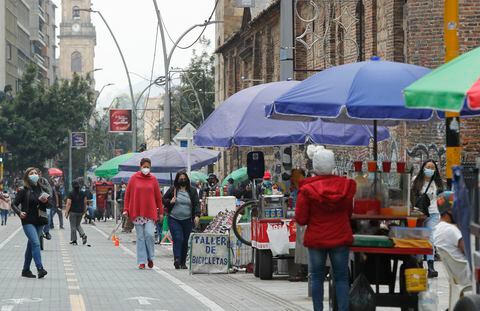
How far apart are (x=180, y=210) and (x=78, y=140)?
3033 inches

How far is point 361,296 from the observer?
1395 cm

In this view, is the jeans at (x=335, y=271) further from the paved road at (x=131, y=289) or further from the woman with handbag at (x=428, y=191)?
the woman with handbag at (x=428, y=191)

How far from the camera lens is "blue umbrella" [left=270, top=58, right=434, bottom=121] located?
1550cm

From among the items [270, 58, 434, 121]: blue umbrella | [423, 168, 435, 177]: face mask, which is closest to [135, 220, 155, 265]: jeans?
[423, 168, 435, 177]: face mask

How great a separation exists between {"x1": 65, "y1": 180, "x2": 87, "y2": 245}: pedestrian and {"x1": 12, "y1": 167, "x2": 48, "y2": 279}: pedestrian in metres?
14.9

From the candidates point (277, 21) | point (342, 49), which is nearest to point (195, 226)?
point (342, 49)

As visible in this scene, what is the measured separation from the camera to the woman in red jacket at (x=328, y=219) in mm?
13664

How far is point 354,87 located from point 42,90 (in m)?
82.3

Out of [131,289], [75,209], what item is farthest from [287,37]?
[75,209]

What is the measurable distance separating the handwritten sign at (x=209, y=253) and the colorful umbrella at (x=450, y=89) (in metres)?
12.5

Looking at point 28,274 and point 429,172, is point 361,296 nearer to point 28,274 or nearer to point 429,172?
point 429,172

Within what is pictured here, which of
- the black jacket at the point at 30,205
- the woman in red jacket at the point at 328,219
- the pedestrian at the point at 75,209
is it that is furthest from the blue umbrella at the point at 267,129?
the pedestrian at the point at 75,209

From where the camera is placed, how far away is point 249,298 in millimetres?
18172

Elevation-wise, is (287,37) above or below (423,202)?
above
